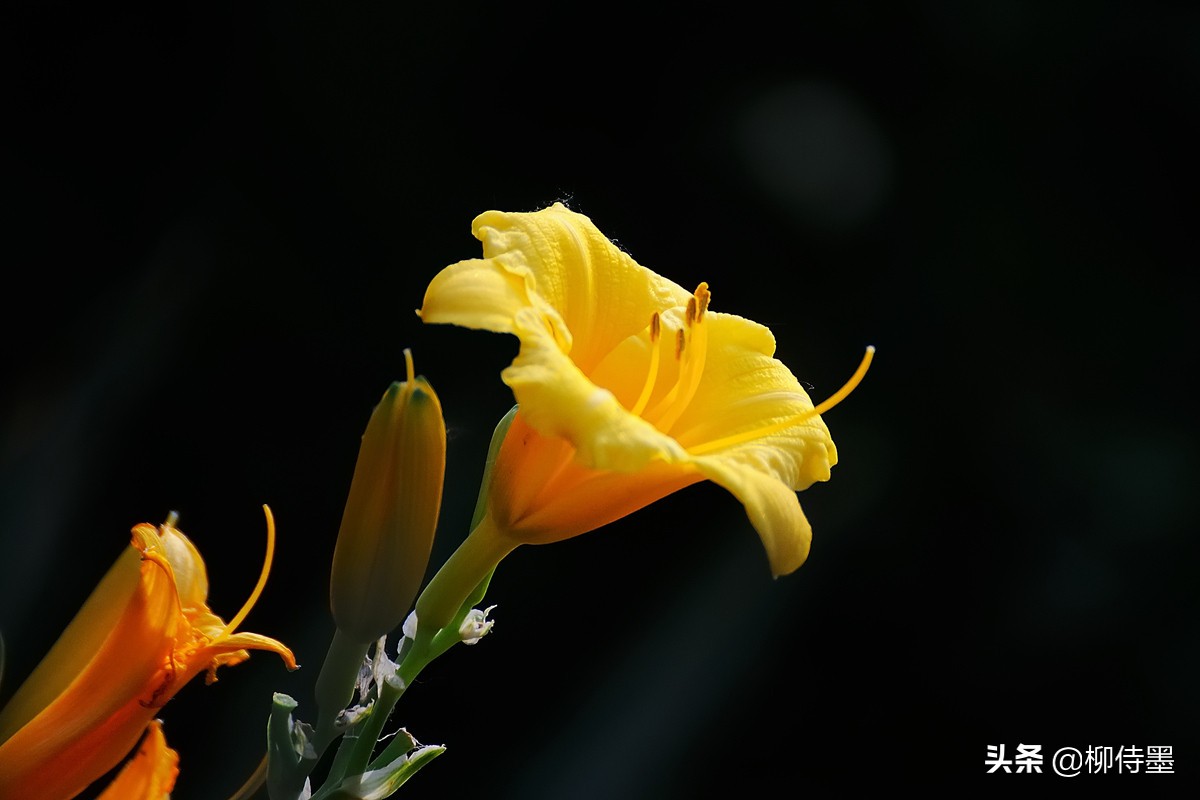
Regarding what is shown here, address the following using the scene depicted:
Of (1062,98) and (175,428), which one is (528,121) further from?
(1062,98)

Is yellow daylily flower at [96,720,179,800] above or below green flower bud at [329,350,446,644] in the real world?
below

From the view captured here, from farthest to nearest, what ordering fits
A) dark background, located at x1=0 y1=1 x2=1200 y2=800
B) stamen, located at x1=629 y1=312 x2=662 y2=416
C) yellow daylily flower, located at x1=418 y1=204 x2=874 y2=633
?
dark background, located at x1=0 y1=1 x2=1200 y2=800, stamen, located at x1=629 y1=312 x2=662 y2=416, yellow daylily flower, located at x1=418 y1=204 x2=874 y2=633

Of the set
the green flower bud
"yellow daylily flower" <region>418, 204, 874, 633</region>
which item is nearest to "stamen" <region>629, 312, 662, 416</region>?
"yellow daylily flower" <region>418, 204, 874, 633</region>

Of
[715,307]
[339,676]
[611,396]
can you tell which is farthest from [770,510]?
[715,307]

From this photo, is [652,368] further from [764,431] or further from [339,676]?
[339,676]

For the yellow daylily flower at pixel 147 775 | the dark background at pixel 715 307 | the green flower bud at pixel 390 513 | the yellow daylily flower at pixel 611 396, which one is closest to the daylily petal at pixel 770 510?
the yellow daylily flower at pixel 611 396

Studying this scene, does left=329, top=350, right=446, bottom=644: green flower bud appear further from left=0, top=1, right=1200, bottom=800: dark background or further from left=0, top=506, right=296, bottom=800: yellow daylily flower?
left=0, top=1, right=1200, bottom=800: dark background
